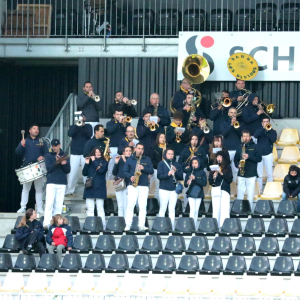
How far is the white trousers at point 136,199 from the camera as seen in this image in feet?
39.0

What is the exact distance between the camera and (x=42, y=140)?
42.2ft

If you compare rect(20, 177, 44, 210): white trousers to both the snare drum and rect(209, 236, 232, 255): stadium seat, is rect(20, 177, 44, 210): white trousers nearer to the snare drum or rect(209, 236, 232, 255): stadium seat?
the snare drum

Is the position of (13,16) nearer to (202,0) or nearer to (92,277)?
(202,0)

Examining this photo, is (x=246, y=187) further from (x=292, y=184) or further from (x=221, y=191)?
(x=292, y=184)

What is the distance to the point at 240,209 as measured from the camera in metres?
12.3

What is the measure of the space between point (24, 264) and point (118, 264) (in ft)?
4.69

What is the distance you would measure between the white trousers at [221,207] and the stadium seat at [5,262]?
3322mm

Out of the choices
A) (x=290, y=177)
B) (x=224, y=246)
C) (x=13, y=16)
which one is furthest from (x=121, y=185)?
(x=13, y=16)

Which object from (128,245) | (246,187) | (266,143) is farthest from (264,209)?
(128,245)

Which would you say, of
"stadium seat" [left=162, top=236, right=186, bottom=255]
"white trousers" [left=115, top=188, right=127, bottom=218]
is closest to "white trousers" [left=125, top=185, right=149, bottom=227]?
"white trousers" [left=115, top=188, right=127, bottom=218]

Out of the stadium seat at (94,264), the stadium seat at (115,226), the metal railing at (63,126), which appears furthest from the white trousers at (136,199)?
the metal railing at (63,126)

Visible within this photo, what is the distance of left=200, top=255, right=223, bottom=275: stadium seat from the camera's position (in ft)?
35.2

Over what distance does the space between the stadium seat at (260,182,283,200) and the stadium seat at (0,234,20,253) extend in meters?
4.20

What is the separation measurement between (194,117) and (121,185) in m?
2.21
